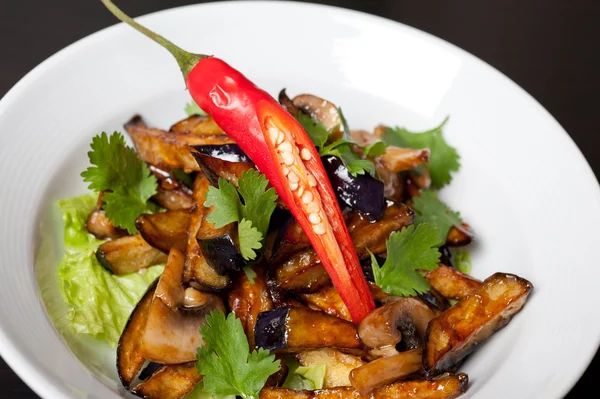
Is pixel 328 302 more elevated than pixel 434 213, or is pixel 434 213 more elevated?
pixel 434 213

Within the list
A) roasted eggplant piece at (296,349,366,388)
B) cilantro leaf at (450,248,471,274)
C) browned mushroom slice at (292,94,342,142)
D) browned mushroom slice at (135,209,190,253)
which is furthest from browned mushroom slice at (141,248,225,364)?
cilantro leaf at (450,248,471,274)

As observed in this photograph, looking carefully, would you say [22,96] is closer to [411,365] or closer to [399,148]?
[399,148]

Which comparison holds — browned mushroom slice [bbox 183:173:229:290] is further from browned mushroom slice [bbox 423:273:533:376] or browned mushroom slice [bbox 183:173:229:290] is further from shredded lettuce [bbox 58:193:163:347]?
browned mushroom slice [bbox 423:273:533:376]

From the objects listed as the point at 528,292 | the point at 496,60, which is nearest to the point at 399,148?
the point at 528,292

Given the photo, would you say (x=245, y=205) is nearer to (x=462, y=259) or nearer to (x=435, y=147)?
(x=462, y=259)

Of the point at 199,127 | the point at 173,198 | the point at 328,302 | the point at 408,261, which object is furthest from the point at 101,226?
the point at 408,261
